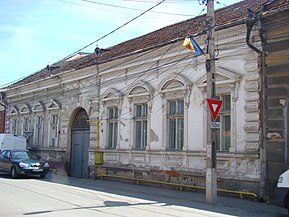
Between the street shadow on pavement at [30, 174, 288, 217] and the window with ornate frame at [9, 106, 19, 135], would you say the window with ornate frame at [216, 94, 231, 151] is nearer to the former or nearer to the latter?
the street shadow on pavement at [30, 174, 288, 217]

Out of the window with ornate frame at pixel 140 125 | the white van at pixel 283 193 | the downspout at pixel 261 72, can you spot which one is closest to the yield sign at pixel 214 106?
the downspout at pixel 261 72

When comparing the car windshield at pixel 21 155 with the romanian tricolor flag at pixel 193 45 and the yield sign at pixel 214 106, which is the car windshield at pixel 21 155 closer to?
the romanian tricolor flag at pixel 193 45

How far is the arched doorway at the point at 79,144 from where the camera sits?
22.3 m

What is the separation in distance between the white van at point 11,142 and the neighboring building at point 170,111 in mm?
1306

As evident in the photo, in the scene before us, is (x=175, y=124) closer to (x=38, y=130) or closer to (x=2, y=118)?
(x=38, y=130)

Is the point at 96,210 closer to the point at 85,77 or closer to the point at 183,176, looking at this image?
the point at 183,176

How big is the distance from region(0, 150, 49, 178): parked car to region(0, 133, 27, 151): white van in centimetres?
320

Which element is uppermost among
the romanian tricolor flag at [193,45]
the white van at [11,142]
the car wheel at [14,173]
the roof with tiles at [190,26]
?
the roof with tiles at [190,26]

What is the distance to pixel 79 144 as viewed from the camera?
22875 mm

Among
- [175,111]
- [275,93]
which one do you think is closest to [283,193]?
[275,93]

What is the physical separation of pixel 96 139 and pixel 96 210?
11.2 meters

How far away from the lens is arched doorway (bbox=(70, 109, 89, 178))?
22.3 m

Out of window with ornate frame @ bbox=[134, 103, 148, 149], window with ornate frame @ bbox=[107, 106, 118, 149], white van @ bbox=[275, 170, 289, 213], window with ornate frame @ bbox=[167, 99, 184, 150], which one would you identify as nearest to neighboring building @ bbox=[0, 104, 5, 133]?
window with ornate frame @ bbox=[107, 106, 118, 149]

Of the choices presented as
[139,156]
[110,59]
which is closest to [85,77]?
[110,59]
